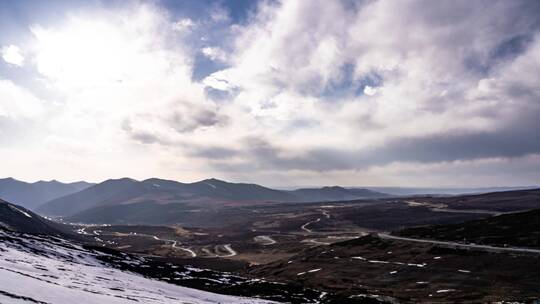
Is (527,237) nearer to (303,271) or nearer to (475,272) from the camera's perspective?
(475,272)

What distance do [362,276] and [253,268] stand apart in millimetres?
39655

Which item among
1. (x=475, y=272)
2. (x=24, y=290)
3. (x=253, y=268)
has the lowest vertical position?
(x=253, y=268)

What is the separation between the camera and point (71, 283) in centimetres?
5828

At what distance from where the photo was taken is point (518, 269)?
7162cm

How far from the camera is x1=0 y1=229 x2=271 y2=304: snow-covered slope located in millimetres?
44188

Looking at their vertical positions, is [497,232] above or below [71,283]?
above

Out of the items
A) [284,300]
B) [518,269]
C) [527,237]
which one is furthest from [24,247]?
[527,237]

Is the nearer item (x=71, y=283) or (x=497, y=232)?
(x=71, y=283)

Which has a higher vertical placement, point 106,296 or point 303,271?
point 106,296

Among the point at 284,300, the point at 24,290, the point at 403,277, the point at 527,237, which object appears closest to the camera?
the point at 24,290

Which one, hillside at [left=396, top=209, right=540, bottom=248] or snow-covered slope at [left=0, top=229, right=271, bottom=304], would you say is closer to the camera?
snow-covered slope at [left=0, top=229, right=271, bottom=304]

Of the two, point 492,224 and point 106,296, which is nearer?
point 106,296

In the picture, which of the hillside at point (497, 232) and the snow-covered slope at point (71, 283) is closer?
the snow-covered slope at point (71, 283)

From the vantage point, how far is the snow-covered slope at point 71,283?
44188mm
